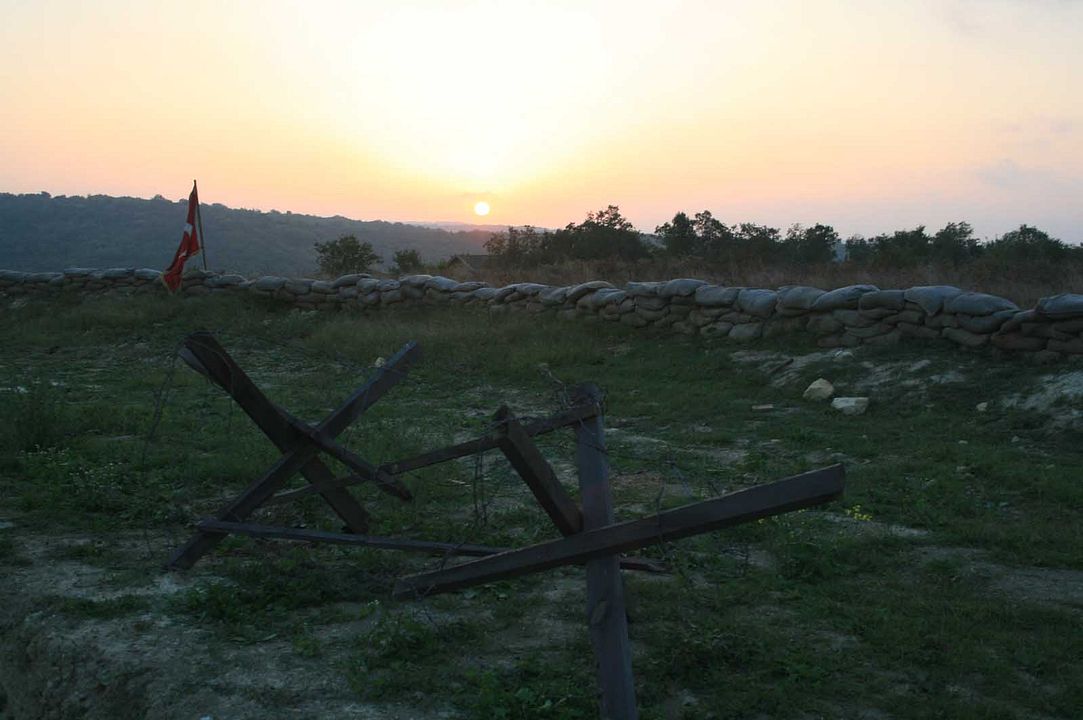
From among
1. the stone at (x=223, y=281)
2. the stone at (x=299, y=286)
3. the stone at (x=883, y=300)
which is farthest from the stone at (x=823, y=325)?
the stone at (x=223, y=281)

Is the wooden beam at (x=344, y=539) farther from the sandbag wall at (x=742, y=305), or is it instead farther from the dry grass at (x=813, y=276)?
the dry grass at (x=813, y=276)

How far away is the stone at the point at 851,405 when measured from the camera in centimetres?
779

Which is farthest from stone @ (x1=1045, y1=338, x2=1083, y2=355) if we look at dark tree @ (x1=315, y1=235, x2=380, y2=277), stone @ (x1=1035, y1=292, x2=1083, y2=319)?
dark tree @ (x1=315, y1=235, x2=380, y2=277)

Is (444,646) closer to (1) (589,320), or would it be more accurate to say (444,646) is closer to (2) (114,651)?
(2) (114,651)

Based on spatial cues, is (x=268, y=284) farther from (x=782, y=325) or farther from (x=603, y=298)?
(x=782, y=325)

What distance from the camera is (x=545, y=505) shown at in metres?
2.94

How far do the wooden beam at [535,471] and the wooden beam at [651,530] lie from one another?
9cm

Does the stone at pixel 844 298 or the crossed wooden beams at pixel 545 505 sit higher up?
the stone at pixel 844 298

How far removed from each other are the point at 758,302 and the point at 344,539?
7427 mm

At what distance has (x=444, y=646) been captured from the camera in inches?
138

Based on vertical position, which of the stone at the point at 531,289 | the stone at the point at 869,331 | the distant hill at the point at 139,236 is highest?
the distant hill at the point at 139,236

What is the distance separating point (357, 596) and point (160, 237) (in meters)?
50.2

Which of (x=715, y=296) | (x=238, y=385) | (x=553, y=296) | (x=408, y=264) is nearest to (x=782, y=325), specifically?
(x=715, y=296)

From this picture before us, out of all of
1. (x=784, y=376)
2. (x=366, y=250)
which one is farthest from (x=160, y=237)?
(x=784, y=376)
